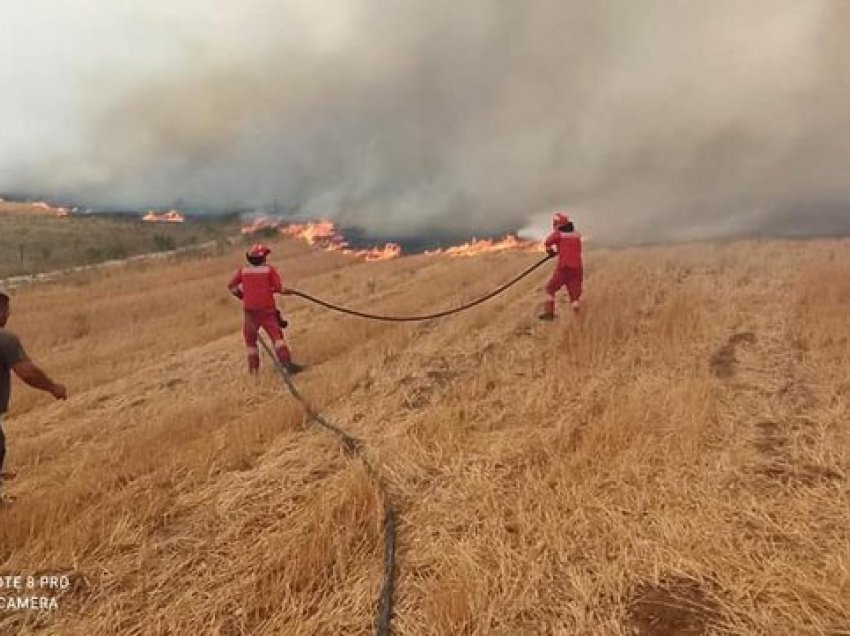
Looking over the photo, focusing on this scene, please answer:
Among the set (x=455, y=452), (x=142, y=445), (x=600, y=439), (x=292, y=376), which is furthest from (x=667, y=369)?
(x=142, y=445)

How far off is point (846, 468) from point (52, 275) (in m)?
29.5

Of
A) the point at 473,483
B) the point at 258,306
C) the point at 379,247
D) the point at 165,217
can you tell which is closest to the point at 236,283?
the point at 258,306

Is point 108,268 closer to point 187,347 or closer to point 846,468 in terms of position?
point 187,347

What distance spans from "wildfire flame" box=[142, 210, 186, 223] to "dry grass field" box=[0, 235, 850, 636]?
152 ft

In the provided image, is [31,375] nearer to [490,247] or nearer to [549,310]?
[549,310]

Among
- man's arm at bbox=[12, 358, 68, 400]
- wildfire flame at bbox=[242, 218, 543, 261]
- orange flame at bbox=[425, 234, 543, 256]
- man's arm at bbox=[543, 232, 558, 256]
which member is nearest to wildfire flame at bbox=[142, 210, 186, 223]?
wildfire flame at bbox=[242, 218, 543, 261]

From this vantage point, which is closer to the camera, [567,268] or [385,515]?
[385,515]

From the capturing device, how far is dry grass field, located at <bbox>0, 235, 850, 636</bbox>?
3971 mm

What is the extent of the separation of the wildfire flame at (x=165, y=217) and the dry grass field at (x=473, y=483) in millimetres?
46436

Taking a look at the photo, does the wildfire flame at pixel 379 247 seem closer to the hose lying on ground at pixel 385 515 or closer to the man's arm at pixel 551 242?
the man's arm at pixel 551 242

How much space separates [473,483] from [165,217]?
58109 millimetres

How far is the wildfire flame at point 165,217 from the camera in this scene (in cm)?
5465

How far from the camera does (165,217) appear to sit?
5734 cm

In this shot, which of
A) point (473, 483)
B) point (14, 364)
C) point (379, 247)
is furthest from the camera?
point (379, 247)
